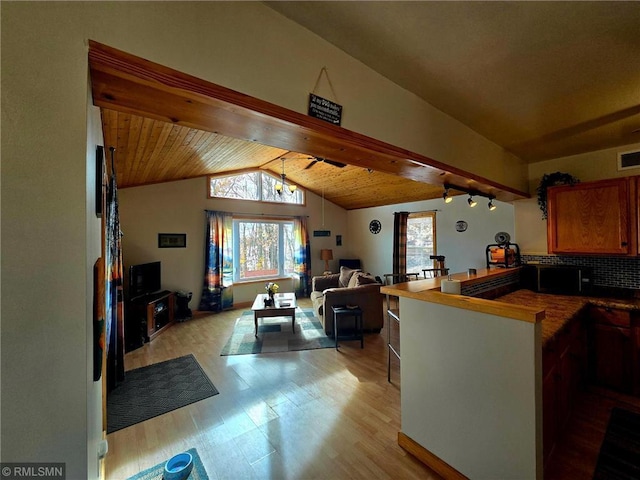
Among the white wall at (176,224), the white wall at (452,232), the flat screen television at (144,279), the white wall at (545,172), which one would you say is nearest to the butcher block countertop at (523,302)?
the white wall at (545,172)

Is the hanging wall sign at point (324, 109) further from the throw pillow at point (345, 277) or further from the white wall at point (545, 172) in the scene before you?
the throw pillow at point (345, 277)

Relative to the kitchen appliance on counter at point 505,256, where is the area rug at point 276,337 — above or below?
below

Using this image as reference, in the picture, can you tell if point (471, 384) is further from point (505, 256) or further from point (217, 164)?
point (217, 164)

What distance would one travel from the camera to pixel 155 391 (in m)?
2.58

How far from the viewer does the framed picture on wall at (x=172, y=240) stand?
5074mm

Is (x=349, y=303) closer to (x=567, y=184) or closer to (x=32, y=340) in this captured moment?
(x=567, y=184)

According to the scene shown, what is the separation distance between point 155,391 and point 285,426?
1.49 meters

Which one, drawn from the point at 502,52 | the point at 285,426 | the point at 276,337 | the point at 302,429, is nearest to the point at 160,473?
the point at 285,426

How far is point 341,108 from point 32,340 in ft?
4.89

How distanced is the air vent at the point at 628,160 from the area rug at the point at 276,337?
3.92m

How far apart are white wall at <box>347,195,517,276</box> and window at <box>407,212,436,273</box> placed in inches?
6.0

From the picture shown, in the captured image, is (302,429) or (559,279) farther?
(559,279)

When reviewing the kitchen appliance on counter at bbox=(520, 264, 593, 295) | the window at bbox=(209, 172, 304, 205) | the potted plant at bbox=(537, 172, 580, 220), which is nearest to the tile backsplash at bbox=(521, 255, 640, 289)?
the kitchen appliance on counter at bbox=(520, 264, 593, 295)

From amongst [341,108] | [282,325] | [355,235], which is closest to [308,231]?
[355,235]
